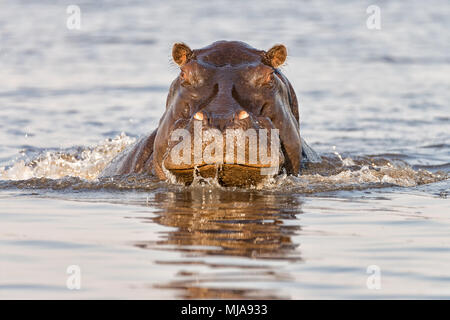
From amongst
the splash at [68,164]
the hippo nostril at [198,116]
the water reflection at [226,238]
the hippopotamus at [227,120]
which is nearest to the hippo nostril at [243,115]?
the hippopotamus at [227,120]

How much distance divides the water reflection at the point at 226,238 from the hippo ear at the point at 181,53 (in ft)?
3.78

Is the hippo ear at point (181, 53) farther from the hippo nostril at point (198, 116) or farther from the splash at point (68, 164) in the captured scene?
the splash at point (68, 164)

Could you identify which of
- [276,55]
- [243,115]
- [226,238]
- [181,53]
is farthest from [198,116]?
[226,238]

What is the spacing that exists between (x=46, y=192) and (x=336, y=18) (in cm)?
2276

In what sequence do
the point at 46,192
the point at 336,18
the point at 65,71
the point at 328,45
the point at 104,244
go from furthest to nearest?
the point at 336,18 < the point at 328,45 < the point at 65,71 < the point at 46,192 < the point at 104,244

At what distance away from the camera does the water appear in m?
5.43

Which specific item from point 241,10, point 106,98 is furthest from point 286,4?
point 106,98

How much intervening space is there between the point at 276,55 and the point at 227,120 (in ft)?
3.64

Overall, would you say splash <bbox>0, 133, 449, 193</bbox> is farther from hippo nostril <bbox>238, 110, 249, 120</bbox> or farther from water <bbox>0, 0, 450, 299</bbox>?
hippo nostril <bbox>238, 110, 249, 120</bbox>

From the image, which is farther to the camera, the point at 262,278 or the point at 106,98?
the point at 106,98
